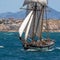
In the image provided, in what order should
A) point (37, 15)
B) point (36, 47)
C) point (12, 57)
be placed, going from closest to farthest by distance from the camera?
point (12, 57) → point (36, 47) → point (37, 15)

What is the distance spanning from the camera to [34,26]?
82.7m

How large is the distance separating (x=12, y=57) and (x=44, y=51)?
986 centimetres

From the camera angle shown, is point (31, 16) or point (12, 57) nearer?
point (12, 57)

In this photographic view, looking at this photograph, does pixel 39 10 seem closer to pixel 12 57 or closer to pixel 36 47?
pixel 36 47

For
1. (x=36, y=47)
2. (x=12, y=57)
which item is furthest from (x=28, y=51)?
(x=12, y=57)

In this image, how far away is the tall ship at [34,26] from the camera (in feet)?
258

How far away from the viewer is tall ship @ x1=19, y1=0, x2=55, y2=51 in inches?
3095

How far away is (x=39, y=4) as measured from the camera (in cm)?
8431

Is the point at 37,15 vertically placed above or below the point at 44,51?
above

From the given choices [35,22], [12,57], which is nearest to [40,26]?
[35,22]

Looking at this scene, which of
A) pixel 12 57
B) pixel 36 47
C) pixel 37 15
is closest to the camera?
pixel 12 57

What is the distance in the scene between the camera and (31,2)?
82.6m

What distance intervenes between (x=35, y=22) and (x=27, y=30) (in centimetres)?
416

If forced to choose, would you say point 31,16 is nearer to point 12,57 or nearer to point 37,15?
point 37,15
